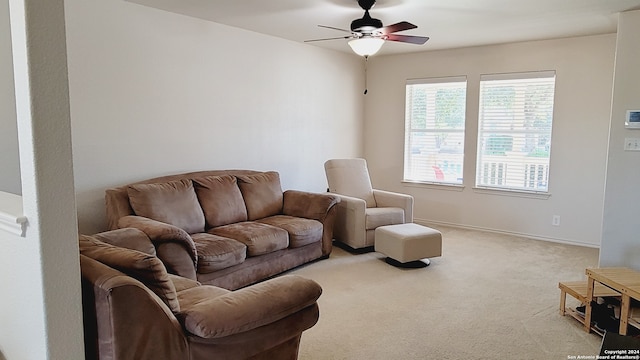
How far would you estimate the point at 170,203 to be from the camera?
368 cm

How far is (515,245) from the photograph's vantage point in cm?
520

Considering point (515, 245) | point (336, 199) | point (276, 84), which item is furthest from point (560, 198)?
point (276, 84)

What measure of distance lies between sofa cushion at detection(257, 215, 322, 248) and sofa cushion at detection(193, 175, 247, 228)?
0.27 m

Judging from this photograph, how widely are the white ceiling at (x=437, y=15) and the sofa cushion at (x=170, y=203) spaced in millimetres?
1605

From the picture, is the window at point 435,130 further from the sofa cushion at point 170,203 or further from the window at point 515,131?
the sofa cushion at point 170,203

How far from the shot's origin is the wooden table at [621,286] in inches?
109

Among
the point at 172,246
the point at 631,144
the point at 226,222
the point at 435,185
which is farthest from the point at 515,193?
the point at 172,246

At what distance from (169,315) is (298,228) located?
244cm

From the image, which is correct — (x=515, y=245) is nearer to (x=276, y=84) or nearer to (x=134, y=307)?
(x=276, y=84)

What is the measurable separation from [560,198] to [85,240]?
5.27 m

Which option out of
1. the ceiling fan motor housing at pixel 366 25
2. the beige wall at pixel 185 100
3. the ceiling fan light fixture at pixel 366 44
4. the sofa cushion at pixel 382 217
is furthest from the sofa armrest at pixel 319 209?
the ceiling fan motor housing at pixel 366 25

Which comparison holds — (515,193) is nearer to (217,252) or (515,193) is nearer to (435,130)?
(435,130)

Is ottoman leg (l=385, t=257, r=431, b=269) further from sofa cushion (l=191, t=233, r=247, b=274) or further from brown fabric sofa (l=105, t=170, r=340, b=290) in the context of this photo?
sofa cushion (l=191, t=233, r=247, b=274)

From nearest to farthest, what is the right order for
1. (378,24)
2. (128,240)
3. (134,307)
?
(134,307) < (128,240) < (378,24)
